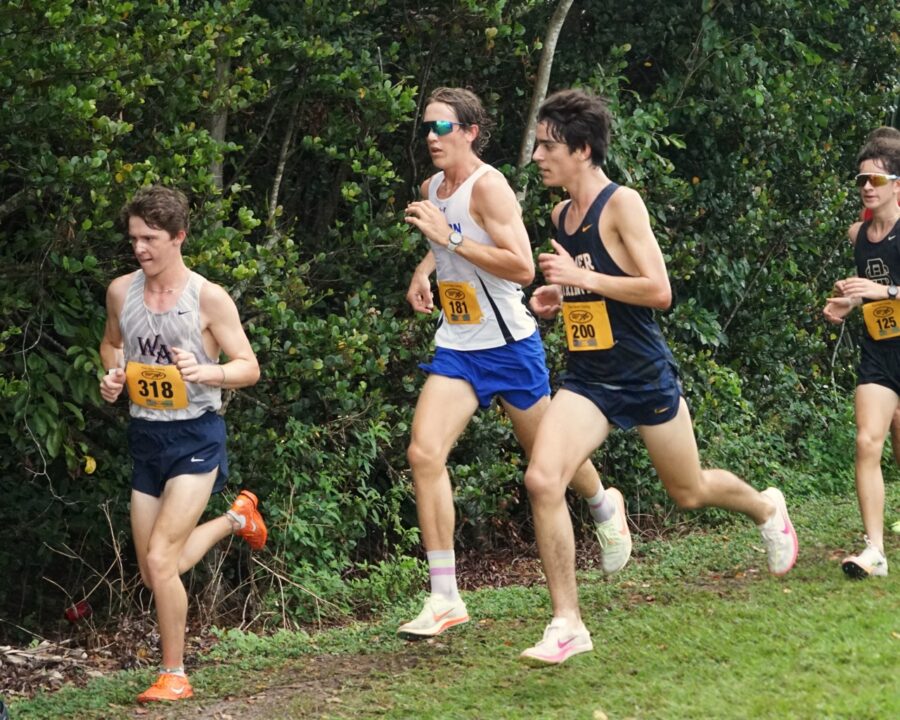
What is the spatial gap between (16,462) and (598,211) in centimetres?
366

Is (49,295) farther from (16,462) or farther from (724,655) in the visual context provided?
(724,655)

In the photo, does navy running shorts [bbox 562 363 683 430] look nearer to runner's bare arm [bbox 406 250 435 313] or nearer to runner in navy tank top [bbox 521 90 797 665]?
runner in navy tank top [bbox 521 90 797 665]

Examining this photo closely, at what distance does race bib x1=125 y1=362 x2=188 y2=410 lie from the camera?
5.71 meters

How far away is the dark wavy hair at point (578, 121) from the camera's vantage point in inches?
221

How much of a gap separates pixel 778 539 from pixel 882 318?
131 centimetres

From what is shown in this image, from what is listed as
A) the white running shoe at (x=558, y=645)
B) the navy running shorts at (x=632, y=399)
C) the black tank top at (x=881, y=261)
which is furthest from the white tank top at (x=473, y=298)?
the black tank top at (x=881, y=261)

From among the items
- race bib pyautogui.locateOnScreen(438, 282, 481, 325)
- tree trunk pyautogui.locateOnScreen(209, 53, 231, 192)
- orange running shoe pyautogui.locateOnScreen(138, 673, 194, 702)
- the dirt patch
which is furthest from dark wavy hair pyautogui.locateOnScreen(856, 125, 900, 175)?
orange running shoe pyautogui.locateOnScreen(138, 673, 194, 702)

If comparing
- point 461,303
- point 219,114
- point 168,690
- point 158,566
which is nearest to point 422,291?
point 461,303

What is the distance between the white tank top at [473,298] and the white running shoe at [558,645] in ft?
4.41

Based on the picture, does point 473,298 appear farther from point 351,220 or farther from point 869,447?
point 351,220

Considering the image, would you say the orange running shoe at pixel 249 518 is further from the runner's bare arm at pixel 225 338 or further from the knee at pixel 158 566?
the runner's bare arm at pixel 225 338

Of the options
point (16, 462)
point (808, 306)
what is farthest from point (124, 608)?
point (808, 306)

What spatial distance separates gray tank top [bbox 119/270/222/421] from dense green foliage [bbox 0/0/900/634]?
0.76 m

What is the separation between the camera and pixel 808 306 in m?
11.4
